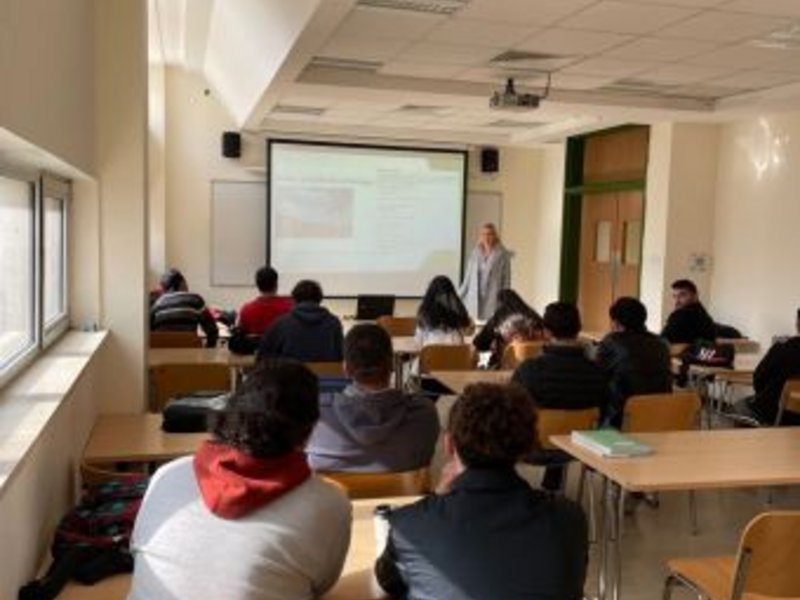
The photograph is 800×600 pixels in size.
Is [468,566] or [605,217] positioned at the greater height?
[605,217]

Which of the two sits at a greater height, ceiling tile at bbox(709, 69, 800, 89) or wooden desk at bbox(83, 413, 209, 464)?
ceiling tile at bbox(709, 69, 800, 89)

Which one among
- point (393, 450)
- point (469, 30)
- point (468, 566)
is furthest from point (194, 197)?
point (468, 566)

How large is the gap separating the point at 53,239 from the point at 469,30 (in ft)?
9.09

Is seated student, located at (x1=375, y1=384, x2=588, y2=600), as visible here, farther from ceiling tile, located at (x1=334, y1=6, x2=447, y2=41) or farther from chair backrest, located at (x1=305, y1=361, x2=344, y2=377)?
ceiling tile, located at (x1=334, y1=6, x2=447, y2=41)

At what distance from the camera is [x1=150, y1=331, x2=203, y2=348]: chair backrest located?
17.7 feet

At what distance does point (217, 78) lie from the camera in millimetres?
8906

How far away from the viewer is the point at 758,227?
732 centimetres

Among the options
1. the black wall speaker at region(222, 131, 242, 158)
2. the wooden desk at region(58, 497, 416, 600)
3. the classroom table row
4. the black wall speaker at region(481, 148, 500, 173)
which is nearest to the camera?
the wooden desk at region(58, 497, 416, 600)

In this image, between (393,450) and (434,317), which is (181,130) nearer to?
(434,317)

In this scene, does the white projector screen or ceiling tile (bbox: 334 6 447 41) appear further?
the white projector screen

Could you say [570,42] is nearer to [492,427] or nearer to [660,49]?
[660,49]

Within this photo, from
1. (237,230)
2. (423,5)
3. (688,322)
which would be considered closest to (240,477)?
(423,5)

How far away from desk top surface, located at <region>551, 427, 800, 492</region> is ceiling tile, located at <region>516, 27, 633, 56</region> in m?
2.66

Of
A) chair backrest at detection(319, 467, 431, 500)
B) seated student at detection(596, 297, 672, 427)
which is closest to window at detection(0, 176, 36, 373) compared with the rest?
chair backrest at detection(319, 467, 431, 500)
